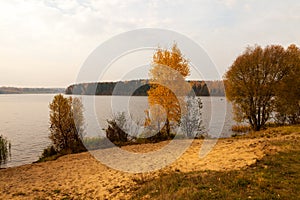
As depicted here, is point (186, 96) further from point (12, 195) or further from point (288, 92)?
point (12, 195)

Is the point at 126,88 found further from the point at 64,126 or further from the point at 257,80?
the point at 257,80

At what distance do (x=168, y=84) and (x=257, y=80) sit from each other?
1367cm

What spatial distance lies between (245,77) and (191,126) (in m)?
10.3

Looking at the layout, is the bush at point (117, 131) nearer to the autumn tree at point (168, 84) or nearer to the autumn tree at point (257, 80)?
the autumn tree at point (168, 84)

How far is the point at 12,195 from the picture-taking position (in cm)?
1176

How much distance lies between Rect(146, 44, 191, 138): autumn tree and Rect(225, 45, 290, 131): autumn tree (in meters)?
10.8

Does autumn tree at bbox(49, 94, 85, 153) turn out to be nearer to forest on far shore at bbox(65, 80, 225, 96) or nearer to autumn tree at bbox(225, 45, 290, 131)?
forest on far shore at bbox(65, 80, 225, 96)

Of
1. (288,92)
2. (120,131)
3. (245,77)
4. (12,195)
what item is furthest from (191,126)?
(12,195)

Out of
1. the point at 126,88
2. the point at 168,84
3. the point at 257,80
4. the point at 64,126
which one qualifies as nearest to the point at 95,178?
the point at 168,84

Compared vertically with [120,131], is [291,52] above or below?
above

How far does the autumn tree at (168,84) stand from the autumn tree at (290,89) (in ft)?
45.0

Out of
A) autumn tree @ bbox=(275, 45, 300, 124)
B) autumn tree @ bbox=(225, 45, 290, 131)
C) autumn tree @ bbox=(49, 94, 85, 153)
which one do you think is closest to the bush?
autumn tree @ bbox=(49, 94, 85, 153)

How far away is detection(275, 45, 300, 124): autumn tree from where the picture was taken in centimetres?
2961

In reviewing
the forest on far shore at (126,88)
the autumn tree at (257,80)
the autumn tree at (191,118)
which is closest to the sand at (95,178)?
the forest on far shore at (126,88)
